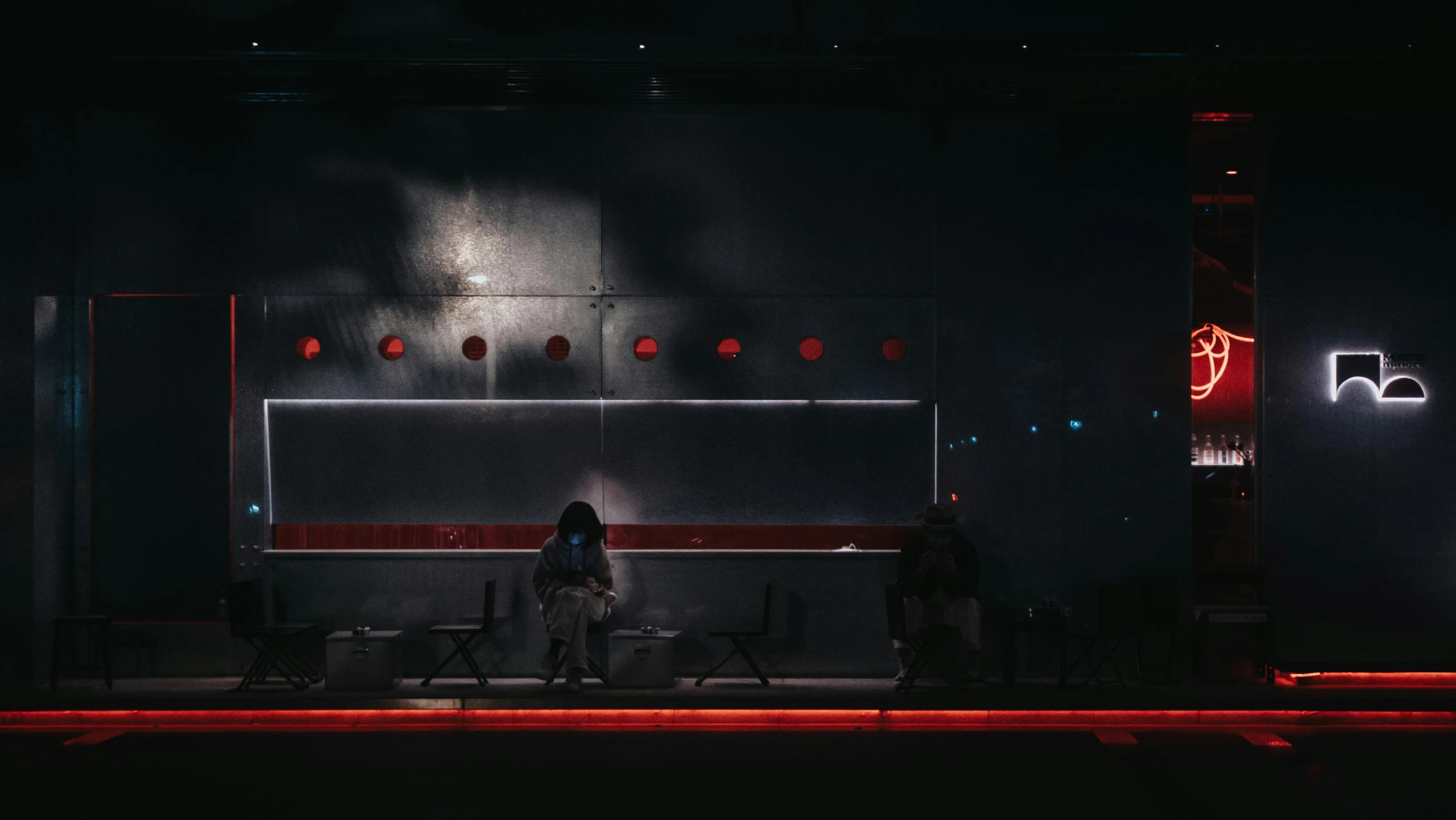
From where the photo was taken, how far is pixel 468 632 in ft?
26.6

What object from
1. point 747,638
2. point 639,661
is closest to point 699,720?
point 639,661

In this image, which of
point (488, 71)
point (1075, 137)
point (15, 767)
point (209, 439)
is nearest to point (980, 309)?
point (1075, 137)

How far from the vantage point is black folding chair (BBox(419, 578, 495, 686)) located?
8039mm

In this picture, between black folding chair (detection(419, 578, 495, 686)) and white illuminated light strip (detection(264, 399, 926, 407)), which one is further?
white illuminated light strip (detection(264, 399, 926, 407))

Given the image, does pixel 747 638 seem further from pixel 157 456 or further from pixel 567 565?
pixel 157 456

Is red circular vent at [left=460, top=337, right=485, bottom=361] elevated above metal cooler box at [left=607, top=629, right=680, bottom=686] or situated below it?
above

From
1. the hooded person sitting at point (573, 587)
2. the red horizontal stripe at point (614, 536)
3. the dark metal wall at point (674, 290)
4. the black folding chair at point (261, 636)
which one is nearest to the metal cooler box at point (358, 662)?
the black folding chair at point (261, 636)

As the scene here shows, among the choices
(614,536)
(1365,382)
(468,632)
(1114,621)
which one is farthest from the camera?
(614,536)

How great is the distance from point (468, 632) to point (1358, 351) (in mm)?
7995

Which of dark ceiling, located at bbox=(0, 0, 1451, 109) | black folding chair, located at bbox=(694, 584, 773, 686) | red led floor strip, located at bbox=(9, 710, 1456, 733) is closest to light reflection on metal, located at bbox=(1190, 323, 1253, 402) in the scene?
dark ceiling, located at bbox=(0, 0, 1451, 109)

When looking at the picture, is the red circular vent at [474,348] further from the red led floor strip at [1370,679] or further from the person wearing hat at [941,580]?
the red led floor strip at [1370,679]

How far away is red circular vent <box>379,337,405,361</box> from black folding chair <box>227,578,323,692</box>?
7.18 ft

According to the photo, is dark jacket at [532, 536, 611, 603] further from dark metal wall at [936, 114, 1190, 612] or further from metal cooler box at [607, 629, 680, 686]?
dark metal wall at [936, 114, 1190, 612]

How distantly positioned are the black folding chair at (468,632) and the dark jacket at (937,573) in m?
3.37
